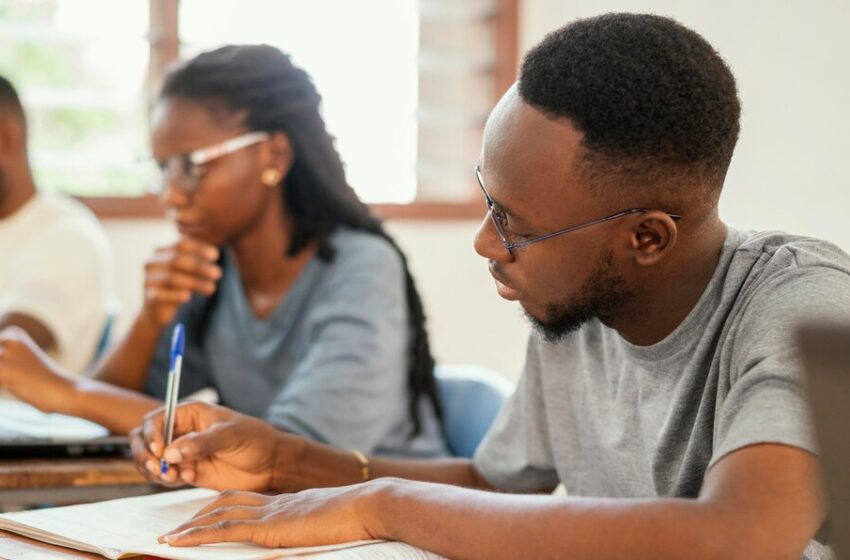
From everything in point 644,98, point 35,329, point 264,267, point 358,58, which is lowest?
point 35,329

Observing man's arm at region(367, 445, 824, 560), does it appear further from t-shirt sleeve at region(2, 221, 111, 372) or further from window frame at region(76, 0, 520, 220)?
window frame at region(76, 0, 520, 220)

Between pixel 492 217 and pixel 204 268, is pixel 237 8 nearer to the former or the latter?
pixel 204 268

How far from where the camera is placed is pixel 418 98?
4141mm

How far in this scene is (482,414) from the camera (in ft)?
6.59

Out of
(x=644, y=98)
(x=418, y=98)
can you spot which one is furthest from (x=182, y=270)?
(x=418, y=98)

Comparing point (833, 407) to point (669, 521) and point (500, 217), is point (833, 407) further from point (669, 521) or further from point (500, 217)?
point (500, 217)

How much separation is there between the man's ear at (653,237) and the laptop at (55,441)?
36.4 inches

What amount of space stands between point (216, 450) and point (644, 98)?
2.25 ft

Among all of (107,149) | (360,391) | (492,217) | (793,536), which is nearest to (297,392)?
(360,391)

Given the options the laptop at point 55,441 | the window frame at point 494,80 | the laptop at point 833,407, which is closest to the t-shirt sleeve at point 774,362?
the laptop at point 833,407

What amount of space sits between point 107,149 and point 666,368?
9.21ft

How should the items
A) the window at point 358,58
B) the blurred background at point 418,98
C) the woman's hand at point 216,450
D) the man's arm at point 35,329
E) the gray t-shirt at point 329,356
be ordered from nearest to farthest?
the woman's hand at point 216,450 → the gray t-shirt at point 329,356 → the man's arm at point 35,329 → the blurred background at point 418,98 → the window at point 358,58

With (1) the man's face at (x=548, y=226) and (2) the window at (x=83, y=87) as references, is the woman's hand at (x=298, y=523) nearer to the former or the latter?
(1) the man's face at (x=548, y=226)

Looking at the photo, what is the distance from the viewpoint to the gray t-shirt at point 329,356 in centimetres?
188
